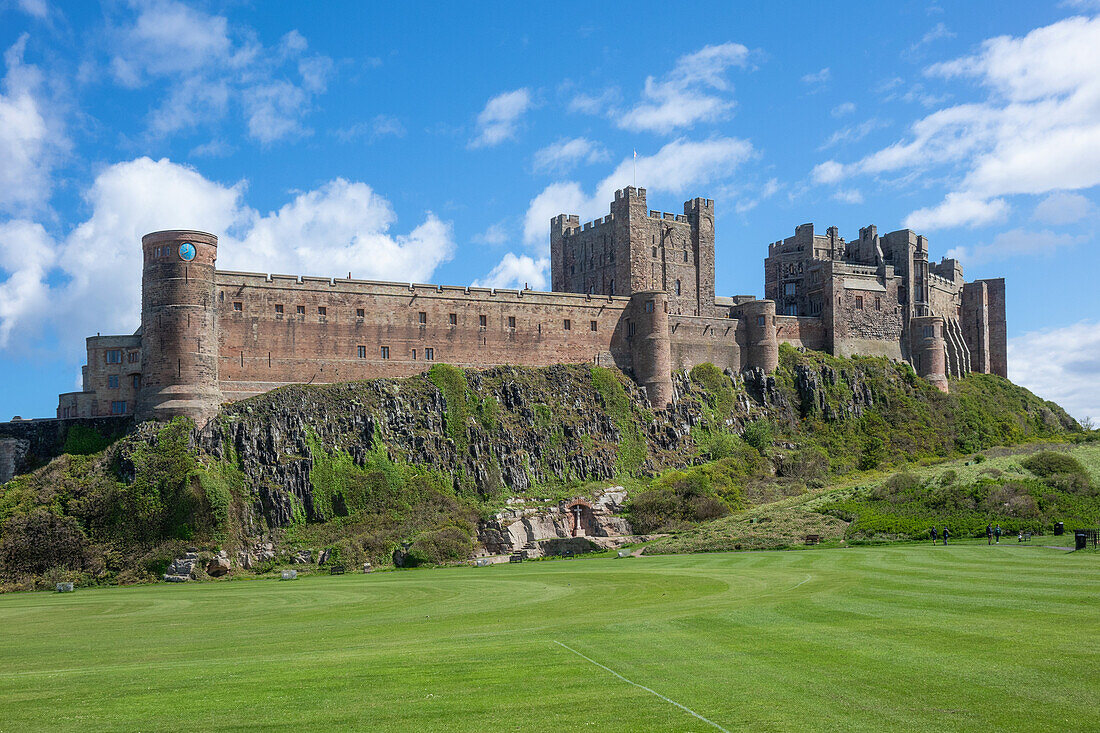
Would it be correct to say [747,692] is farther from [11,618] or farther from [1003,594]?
[11,618]

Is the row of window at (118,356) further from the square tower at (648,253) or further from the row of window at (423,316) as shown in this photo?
the square tower at (648,253)

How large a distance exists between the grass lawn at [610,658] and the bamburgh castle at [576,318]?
30.7m

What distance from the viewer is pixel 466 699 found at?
14914 millimetres

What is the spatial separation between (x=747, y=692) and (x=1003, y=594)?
1256cm

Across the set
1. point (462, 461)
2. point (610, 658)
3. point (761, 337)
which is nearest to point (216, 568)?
point (462, 461)

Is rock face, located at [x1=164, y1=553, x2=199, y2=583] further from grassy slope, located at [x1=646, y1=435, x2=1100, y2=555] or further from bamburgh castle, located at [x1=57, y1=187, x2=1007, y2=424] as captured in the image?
grassy slope, located at [x1=646, y1=435, x2=1100, y2=555]

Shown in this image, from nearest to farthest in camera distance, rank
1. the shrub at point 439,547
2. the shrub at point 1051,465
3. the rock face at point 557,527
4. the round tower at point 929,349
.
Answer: the shrub at point 439,547, the shrub at point 1051,465, the rock face at point 557,527, the round tower at point 929,349

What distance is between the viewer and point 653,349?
7694cm

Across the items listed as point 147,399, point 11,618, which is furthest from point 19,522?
point 11,618

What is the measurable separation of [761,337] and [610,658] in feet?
223

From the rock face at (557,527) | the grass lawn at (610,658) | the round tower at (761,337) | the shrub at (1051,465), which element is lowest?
the rock face at (557,527)

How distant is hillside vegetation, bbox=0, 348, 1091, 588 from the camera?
5369 centimetres

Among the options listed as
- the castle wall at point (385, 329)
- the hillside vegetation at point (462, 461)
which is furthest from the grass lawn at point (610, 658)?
the castle wall at point (385, 329)

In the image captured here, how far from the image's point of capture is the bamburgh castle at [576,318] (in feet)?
199
